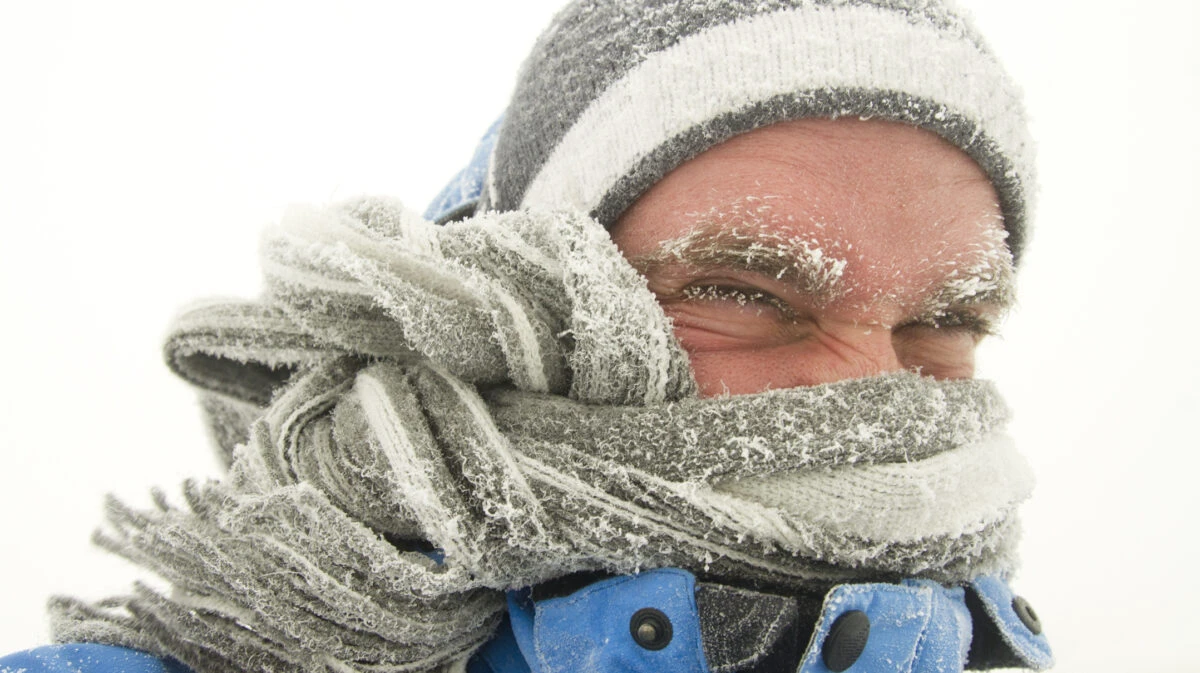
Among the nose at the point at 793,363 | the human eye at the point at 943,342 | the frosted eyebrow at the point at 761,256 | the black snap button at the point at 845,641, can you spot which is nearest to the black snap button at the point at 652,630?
the black snap button at the point at 845,641

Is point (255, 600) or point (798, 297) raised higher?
point (798, 297)

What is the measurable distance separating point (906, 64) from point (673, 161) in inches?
12.3

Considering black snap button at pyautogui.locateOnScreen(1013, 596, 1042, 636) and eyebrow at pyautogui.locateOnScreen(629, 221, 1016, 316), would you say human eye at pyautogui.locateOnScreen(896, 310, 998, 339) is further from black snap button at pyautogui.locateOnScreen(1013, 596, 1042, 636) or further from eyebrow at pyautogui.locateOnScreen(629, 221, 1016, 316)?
black snap button at pyautogui.locateOnScreen(1013, 596, 1042, 636)

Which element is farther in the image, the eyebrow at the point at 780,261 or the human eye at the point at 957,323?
the human eye at the point at 957,323

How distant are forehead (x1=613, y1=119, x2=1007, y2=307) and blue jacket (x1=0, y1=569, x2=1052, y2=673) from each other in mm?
370

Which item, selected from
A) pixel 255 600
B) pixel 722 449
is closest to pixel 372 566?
pixel 255 600

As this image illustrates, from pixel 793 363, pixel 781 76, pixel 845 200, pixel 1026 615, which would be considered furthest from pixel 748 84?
pixel 1026 615

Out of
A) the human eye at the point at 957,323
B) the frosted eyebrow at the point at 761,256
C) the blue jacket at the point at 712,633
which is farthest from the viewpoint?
the human eye at the point at 957,323

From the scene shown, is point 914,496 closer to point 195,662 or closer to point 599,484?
point 599,484

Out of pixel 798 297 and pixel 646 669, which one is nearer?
pixel 646 669

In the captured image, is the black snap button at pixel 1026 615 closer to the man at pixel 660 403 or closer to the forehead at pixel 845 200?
the man at pixel 660 403

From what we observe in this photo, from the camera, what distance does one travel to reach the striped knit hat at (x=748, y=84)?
929mm

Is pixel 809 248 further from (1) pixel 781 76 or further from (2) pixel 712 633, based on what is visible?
(2) pixel 712 633

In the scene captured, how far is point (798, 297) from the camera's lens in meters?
0.92
